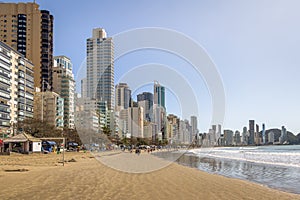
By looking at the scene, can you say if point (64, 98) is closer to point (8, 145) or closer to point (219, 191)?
point (8, 145)

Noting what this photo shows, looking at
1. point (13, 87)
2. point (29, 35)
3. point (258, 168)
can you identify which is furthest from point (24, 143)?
point (29, 35)

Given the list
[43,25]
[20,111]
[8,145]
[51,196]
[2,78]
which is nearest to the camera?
[51,196]

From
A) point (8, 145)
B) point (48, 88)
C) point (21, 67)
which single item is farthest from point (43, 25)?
point (8, 145)

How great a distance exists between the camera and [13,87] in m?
73.2

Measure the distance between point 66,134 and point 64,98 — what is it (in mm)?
41812

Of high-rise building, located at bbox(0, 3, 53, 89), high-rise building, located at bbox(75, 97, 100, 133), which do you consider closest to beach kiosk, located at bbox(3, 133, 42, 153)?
high-rise building, located at bbox(75, 97, 100, 133)

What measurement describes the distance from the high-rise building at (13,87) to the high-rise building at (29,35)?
23.1m

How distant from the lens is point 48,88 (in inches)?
3984

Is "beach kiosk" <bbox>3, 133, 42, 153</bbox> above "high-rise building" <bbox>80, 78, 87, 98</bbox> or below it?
below

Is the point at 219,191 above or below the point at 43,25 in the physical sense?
below

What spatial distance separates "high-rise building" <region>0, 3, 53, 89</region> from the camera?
10475cm

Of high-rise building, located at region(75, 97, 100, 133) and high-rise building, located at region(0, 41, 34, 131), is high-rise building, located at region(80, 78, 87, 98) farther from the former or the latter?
high-rise building, located at region(0, 41, 34, 131)

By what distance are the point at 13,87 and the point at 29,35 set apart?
38428 mm

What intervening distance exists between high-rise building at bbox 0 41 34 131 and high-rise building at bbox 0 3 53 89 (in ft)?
75.9
